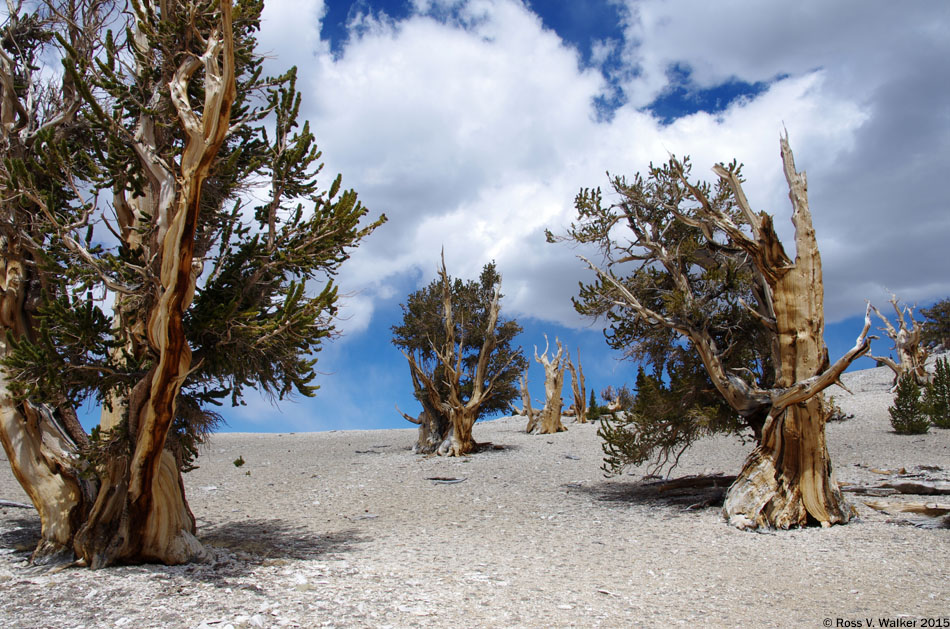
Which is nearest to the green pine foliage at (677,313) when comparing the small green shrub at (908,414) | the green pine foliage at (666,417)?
the green pine foliage at (666,417)

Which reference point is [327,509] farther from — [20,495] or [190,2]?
[190,2]

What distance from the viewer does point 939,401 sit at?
1892 centimetres

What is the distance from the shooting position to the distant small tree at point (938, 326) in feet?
122

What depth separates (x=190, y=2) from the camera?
596cm

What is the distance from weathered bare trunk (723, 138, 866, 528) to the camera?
8.23 m

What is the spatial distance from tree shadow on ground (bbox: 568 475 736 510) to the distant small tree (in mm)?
34216

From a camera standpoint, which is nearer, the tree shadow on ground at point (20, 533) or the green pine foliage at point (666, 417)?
the tree shadow on ground at point (20, 533)

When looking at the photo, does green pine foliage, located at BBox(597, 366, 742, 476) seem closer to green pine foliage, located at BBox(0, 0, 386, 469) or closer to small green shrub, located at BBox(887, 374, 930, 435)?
green pine foliage, located at BBox(0, 0, 386, 469)

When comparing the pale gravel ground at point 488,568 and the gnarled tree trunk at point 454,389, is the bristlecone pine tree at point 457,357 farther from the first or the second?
the pale gravel ground at point 488,568

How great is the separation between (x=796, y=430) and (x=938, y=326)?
3772 centimetres

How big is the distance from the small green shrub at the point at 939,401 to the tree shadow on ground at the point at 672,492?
11.4 m

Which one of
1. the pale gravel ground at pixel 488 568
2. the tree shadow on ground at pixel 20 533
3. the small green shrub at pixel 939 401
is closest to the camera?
the pale gravel ground at pixel 488 568

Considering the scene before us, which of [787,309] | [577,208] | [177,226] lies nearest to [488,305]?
[577,208]

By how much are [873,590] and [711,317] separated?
17.2 ft
